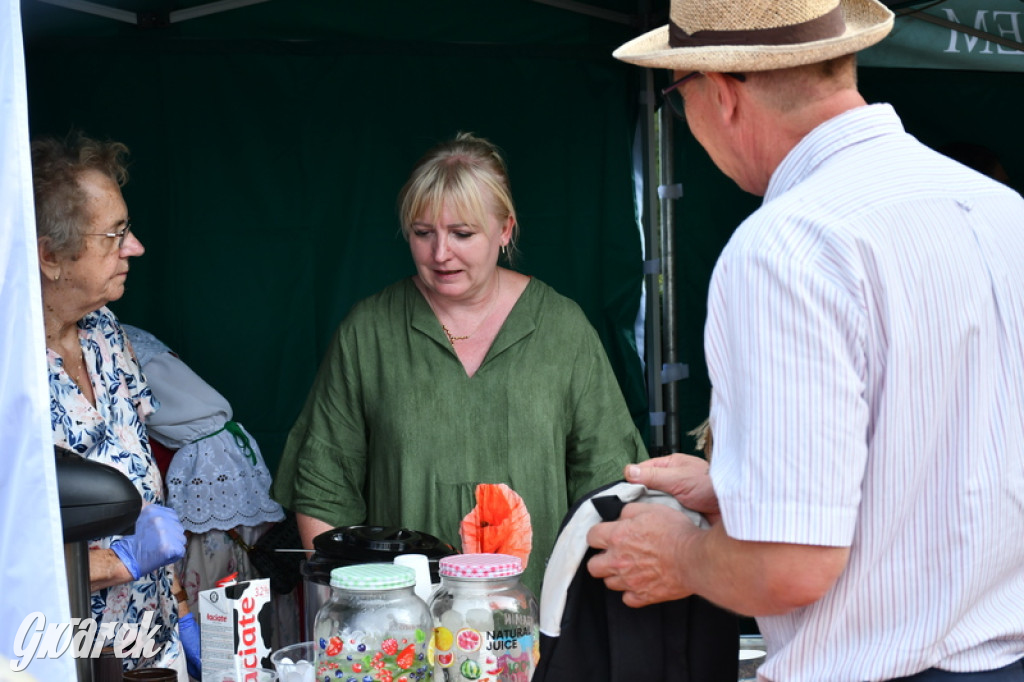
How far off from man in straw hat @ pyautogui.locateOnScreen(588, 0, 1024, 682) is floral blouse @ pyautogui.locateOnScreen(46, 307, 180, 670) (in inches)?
62.7

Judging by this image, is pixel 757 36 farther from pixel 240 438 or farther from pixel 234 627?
pixel 240 438

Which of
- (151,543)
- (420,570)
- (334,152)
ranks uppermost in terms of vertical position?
(334,152)

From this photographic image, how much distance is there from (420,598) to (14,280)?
2.41 feet

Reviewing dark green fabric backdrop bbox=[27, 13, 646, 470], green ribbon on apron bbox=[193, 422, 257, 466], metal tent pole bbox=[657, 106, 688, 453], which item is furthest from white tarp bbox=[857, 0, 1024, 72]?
green ribbon on apron bbox=[193, 422, 257, 466]

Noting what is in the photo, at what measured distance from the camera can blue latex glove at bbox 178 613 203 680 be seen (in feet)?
7.48

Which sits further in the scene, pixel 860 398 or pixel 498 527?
pixel 498 527

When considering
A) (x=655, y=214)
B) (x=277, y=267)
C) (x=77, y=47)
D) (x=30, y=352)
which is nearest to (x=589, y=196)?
(x=655, y=214)

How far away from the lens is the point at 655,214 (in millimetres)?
3918

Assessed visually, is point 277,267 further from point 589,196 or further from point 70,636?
point 70,636

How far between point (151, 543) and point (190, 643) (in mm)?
276

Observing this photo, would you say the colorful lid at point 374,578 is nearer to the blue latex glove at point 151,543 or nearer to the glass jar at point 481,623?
the glass jar at point 481,623

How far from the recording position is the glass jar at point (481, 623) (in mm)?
1549

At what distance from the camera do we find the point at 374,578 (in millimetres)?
1532

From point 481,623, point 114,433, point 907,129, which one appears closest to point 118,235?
point 114,433
